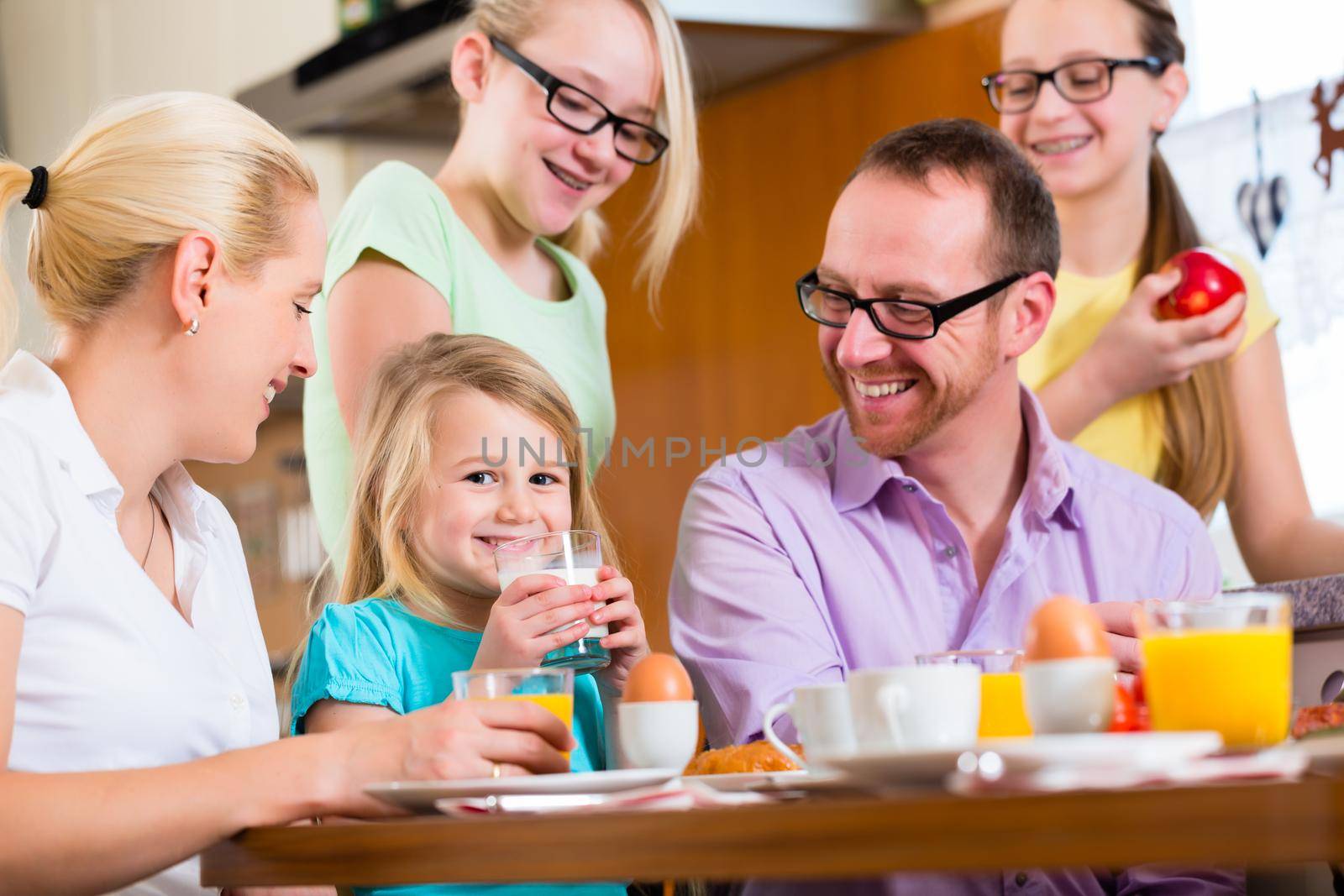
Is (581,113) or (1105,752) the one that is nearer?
(1105,752)

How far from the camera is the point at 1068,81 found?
2033mm

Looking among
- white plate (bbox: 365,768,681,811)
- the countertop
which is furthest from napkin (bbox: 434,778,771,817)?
the countertop

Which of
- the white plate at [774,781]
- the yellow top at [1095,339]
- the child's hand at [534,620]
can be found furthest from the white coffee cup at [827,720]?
the yellow top at [1095,339]

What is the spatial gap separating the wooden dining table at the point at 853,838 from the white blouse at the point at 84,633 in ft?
0.92

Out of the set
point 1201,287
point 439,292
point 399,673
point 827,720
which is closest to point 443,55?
point 439,292

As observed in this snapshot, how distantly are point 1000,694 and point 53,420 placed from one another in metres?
0.64

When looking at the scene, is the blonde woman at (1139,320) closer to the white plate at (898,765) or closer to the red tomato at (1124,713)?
the red tomato at (1124,713)

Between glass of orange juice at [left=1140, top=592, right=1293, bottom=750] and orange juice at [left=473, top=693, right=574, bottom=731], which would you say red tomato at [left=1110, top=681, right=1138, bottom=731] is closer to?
glass of orange juice at [left=1140, top=592, right=1293, bottom=750]

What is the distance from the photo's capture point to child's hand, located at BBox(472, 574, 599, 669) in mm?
1115

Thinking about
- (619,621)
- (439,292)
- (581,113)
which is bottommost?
(619,621)

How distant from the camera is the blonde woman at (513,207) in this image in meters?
1.70

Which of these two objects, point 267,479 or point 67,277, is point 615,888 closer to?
point 67,277

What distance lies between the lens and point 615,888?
1223 mm

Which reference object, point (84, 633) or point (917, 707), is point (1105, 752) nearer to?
point (917, 707)
